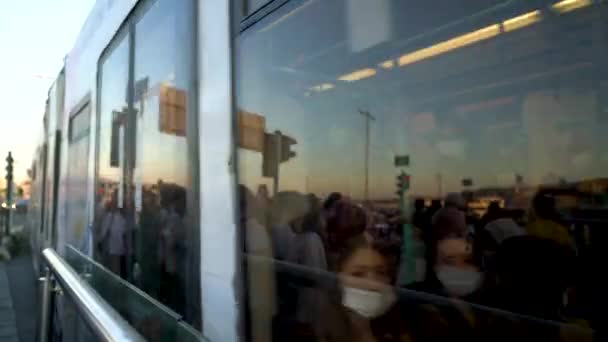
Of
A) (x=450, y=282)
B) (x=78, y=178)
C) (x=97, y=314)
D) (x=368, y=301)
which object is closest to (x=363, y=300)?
(x=368, y=301)

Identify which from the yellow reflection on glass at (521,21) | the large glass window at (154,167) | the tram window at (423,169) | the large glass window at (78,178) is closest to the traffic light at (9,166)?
the large glass window at (78,178)

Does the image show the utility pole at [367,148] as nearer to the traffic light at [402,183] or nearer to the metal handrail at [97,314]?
the traffic light at [402,183]

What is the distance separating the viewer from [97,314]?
2027 mm

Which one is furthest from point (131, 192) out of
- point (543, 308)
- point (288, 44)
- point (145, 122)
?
point (543, 308)

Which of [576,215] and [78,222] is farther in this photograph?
[78,222]

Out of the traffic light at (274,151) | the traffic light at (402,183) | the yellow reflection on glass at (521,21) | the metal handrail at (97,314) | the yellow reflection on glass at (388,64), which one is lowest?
the metal handrail at (97,314)

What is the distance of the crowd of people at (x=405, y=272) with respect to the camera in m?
0.97

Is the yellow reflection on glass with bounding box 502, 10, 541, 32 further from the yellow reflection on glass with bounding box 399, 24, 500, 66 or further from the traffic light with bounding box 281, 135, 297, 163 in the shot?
the traffic light with bounding box 281, 135, 297, 163

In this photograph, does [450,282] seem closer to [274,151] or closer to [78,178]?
[274,151]

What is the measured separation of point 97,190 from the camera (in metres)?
3.74

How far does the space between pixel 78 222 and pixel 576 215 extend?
4230 millimetres

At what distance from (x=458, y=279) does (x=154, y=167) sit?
1656mm

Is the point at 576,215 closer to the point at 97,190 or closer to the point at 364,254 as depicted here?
the point at 364,254

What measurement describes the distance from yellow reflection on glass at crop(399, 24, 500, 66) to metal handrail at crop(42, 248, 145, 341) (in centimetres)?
101
